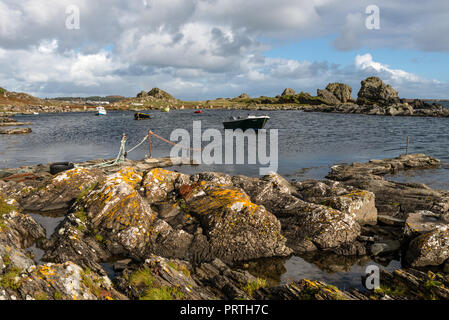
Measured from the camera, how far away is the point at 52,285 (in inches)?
227

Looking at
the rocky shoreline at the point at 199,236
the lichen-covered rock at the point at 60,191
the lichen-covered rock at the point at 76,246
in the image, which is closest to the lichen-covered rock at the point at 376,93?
the rocky shoreline at the point at 199,236

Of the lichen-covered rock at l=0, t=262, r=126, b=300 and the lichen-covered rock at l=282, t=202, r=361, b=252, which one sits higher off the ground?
the lichen-covered rock at l=0, t=262, r=126, b=300

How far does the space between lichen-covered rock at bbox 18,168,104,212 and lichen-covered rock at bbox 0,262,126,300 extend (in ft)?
23.7

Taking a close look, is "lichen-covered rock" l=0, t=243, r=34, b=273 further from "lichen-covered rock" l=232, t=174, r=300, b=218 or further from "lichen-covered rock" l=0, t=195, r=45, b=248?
"lichen-covered rock" l=232, t=174, r=300, b=218

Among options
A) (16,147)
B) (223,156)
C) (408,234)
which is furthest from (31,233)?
(16,147)

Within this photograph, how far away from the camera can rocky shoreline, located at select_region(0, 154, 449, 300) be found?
22.1ft

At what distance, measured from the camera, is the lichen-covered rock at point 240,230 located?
9672 millimetres

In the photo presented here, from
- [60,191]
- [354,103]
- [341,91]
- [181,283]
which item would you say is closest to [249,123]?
[60,191]

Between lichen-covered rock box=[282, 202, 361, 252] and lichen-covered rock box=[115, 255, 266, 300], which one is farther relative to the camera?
lichen-covered rock box=[282, 202, 361, 252]

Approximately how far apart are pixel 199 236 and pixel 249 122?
44.4 meters

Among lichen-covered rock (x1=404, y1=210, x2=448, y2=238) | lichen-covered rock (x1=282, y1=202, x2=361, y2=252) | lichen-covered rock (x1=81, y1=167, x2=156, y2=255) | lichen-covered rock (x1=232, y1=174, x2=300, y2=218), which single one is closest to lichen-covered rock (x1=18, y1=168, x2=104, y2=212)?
lichen-covered rock (x1=81, y1=167, x2=156, y2=255)

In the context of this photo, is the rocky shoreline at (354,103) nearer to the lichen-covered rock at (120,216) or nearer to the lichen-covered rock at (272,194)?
the lichen-covered rock at (272,194)
